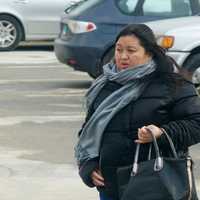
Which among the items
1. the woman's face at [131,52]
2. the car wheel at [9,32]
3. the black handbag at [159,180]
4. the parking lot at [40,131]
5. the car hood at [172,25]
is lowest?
the car wheel at [9,32]

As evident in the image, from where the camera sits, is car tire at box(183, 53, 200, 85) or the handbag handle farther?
car tire at box(183, 53, 200, 85)

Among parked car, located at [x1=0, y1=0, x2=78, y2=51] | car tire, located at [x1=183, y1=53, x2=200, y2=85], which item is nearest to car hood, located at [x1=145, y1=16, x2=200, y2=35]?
car tire, located at [x1=183, y1=53, x2=200, y2=85]

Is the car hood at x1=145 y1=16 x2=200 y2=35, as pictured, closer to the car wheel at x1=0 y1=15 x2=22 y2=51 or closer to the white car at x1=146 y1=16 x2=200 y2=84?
the white car at x1=146 y1=16 x2=200 y2=84

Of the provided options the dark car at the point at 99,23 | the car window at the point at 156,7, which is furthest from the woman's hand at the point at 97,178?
the car window at the point at 156,7

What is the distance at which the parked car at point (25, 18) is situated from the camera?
1870 cm

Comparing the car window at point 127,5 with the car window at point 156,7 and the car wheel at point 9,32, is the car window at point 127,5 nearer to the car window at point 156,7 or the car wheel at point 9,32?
the car window at point 156,7

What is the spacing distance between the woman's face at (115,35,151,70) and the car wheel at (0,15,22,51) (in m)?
15.1

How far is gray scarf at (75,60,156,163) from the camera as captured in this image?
3693mm

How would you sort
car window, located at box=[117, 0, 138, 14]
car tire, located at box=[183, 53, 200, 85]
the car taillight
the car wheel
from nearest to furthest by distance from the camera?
car tire, located at box=[183, 53, 200, 85]
the car taillight
car window, located at box=[117, 0, 138, 14]
the car wheel

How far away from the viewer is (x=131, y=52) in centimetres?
372

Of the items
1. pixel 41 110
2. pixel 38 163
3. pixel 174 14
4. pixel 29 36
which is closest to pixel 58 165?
pixel 38 163

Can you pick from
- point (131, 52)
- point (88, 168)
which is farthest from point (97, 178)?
point (131, 52)

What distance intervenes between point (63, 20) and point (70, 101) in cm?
223

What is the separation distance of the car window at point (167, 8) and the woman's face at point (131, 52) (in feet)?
29.8
